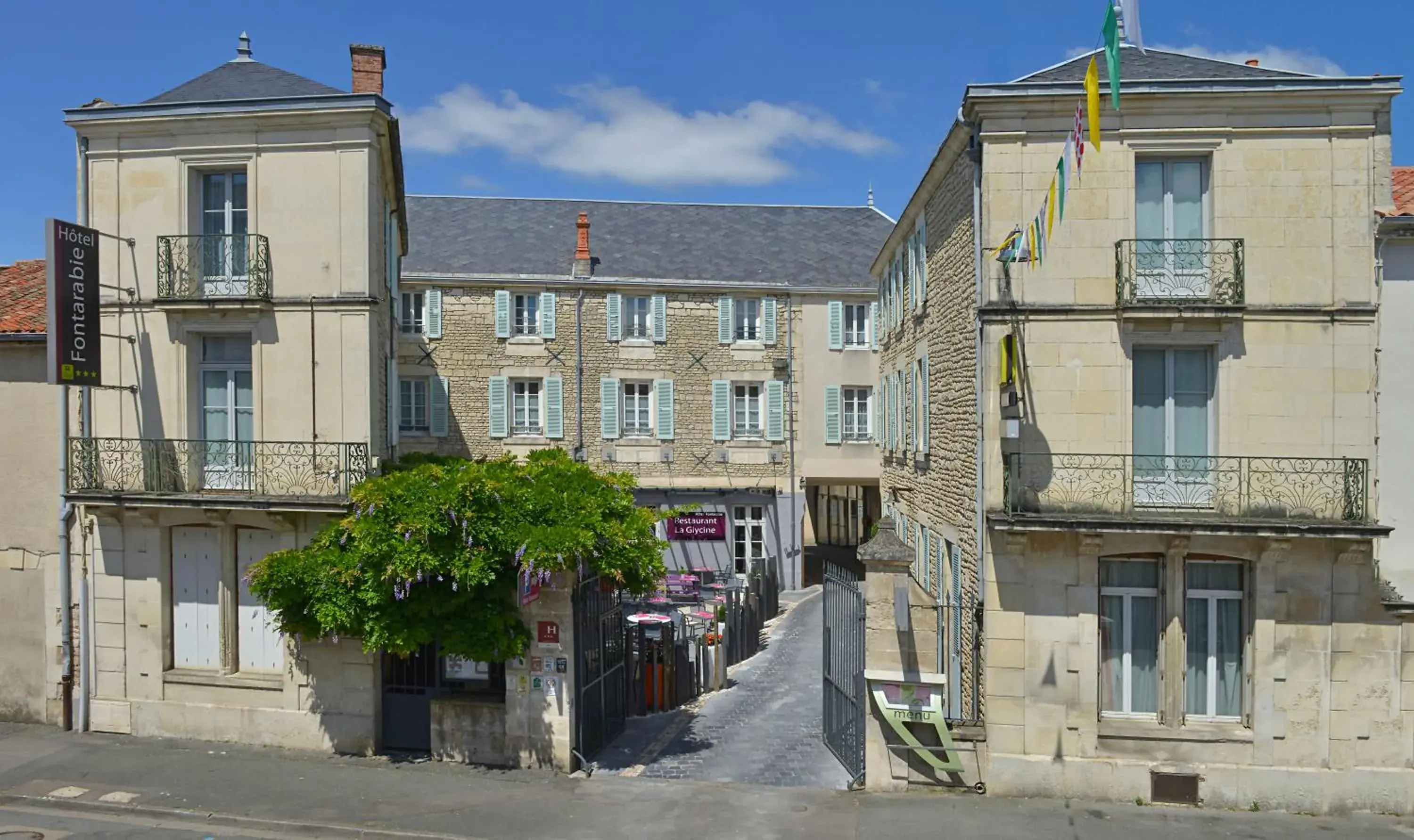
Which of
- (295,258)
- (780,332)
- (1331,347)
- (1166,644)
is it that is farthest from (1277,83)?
(780,332)

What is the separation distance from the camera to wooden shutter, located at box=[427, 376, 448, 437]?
Answer: 2623 centimetres

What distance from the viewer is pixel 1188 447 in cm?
1111

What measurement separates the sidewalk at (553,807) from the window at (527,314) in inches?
627

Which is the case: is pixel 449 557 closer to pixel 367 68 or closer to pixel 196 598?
pixel 196 598

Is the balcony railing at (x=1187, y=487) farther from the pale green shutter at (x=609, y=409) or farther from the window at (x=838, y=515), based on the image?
the window at (x=838, y=515)

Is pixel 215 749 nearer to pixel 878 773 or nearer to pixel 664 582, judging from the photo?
pixel 878 773

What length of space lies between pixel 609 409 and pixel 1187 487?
17.2 m

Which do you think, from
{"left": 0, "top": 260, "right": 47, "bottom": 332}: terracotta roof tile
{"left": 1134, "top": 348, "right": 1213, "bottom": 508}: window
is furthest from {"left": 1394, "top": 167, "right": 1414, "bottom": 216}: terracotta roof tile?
{"left": 0, "top": 260, "right": 47, "bottom": 332}: terracotta roof tile

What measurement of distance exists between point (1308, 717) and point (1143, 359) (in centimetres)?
416

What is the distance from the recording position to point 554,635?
11453mm

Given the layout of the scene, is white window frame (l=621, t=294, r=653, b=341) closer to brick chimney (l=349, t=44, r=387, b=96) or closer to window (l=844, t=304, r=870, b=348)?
window (l=844, t=304, r=870, b=348)

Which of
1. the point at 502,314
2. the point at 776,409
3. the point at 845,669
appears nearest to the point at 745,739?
the point at 845,669

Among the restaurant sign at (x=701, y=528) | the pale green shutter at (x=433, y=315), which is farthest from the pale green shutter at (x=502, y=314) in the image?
the restaurant sign at (x=701, y=528)

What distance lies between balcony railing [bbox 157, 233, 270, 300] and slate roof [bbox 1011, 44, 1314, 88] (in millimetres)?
9541
